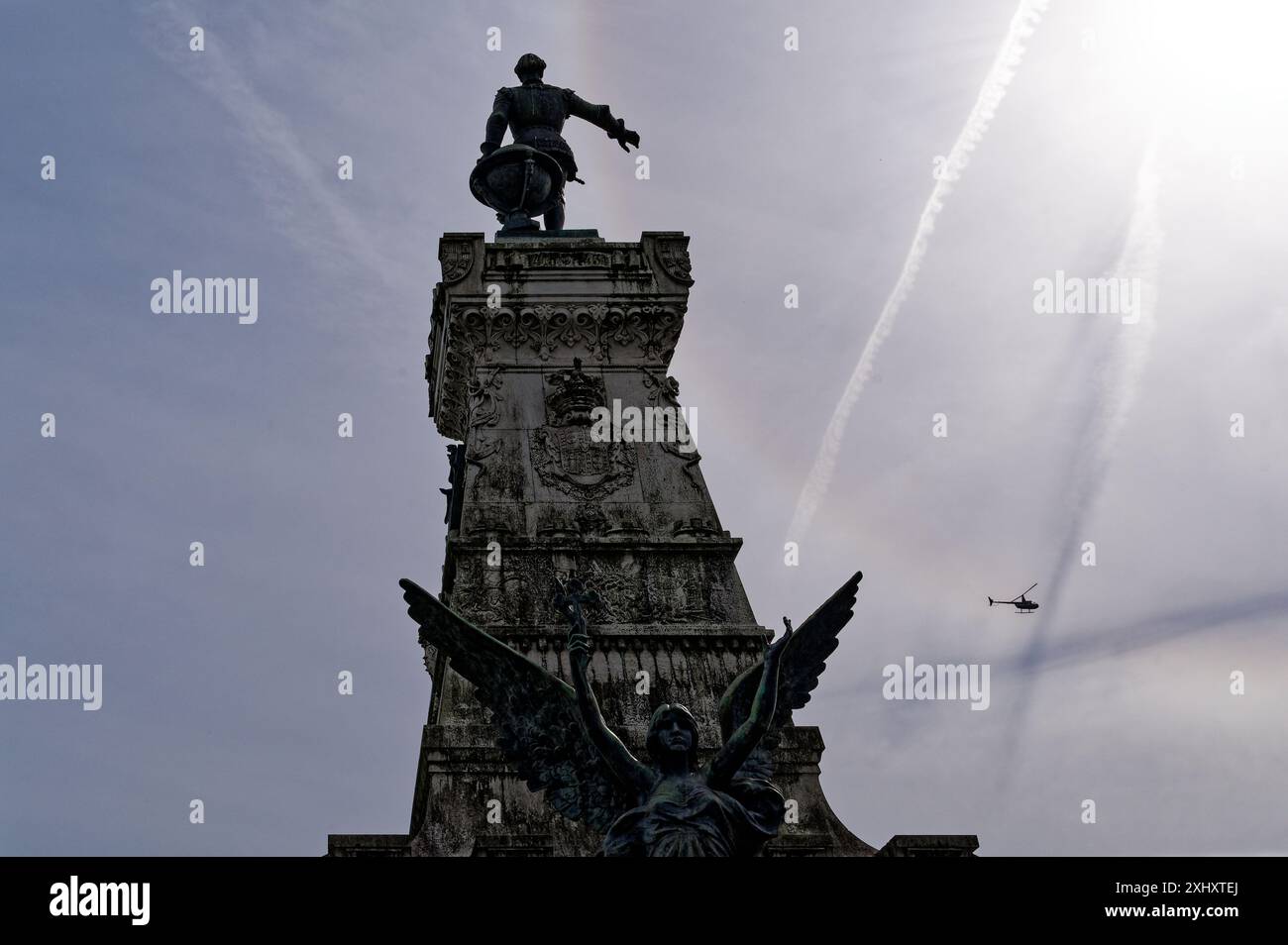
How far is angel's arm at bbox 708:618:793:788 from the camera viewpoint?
23.2m

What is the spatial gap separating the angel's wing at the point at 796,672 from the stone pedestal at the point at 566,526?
3536 mm

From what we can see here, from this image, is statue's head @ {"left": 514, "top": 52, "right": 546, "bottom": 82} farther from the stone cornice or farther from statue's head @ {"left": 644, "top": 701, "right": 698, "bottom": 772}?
statue's head @ {"left": 644, "top": 701, "right": 698, "bottom": 772}

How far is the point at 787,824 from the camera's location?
2959 centimetres

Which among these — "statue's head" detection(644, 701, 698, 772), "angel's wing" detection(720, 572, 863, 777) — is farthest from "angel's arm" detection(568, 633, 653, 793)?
"angel's wing" detection(720, 572, 863, 777)

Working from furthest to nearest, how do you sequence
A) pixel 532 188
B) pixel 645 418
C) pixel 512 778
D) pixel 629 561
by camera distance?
1. pixel 532 188
2. pixel 645 418
3. pixel 629 561
4. pixel 512 778

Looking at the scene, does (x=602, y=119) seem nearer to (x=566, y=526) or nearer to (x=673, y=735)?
(x=566, y=526)

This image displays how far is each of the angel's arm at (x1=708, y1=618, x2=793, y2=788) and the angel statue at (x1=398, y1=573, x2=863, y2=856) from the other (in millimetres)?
11

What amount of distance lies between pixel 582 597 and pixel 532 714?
1.51m

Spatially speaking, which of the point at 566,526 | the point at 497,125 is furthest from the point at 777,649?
the point at 497,125

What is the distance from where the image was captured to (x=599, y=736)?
2364cm

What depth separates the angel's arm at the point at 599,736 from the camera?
76.5ft
